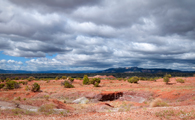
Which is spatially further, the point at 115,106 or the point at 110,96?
the point at 110,96

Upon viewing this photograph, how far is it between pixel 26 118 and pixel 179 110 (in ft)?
39.0

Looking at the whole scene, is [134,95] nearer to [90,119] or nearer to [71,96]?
[71,96]

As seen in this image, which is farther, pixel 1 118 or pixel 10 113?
pixel 10 113

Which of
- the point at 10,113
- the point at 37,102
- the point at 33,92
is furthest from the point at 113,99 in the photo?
the point at 10,113

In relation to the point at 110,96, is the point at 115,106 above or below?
below

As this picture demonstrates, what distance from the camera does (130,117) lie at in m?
10.7

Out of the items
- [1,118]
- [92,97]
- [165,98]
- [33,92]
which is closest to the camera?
[1,118]

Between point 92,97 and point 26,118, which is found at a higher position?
point 26,118

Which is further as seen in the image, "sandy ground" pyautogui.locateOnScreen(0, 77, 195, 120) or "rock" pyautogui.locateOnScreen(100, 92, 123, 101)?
"rock" pyautogui.locateOnScreen(100, 92, 123, 101)

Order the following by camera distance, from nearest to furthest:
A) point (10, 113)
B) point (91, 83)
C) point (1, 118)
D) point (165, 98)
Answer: point (1, 118)
point (10, 113)
point (165, 98)
point (91, 83)

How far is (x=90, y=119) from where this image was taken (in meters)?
10.5

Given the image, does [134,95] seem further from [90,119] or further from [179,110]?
[90,119]

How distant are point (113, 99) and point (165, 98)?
29.5ft

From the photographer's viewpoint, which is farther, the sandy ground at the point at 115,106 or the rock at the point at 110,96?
the rock at the point at 110,96
